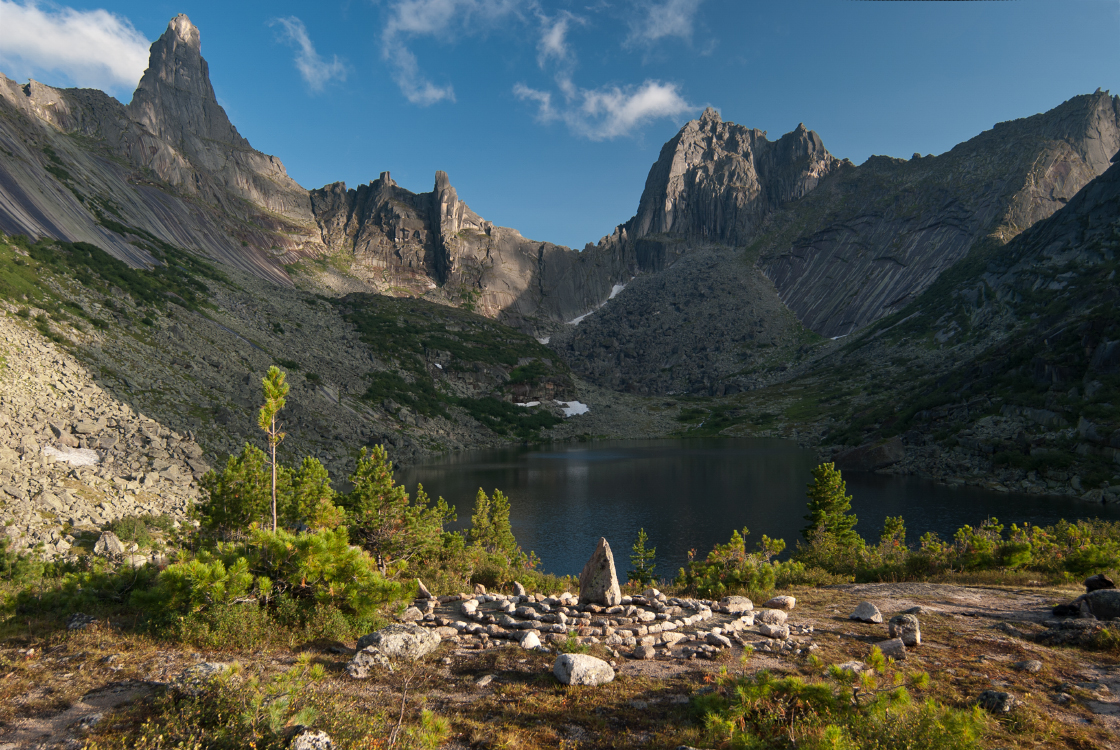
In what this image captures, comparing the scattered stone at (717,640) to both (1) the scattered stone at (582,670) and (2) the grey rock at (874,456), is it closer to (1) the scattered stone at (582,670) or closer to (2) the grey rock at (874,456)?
(1) the scattered stone at (582,670)

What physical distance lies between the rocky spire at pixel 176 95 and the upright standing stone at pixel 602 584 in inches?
8933

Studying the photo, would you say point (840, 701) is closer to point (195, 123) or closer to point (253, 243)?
point (253, 243)

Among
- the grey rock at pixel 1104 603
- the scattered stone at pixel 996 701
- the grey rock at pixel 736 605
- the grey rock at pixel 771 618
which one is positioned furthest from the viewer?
the grey rock at pixel 736 605

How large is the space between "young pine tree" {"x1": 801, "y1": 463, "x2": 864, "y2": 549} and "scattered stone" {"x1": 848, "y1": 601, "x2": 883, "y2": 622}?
2206 cm

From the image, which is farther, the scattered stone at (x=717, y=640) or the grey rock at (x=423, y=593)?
the grey rock at (x=423, y=593)

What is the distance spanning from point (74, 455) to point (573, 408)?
137 metres

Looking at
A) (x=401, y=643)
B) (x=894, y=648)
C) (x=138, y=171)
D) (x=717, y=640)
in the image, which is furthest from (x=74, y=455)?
(x=138, y=171)

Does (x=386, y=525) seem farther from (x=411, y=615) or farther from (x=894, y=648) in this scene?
(x=894, y=648)

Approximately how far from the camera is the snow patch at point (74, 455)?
34.2m

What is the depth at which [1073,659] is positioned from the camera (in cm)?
988

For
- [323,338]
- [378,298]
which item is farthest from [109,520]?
[378,298]

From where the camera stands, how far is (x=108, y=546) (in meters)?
24.2

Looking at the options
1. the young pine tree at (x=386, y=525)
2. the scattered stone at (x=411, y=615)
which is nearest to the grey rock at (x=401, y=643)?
the scattered stone at (x=411, y=615)

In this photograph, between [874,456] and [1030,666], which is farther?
[874,456]
